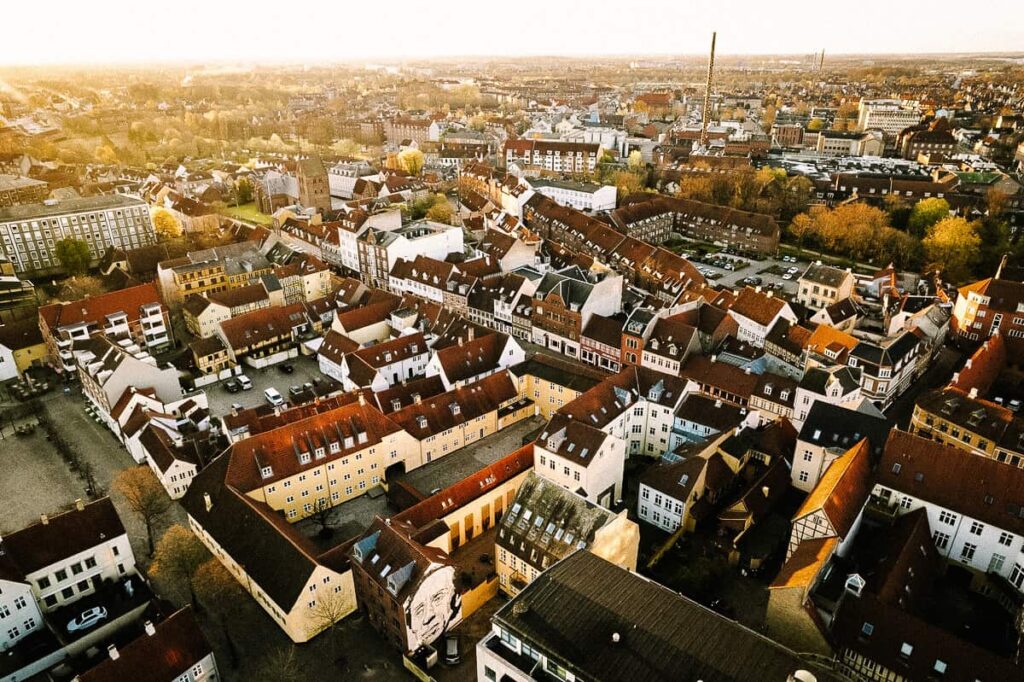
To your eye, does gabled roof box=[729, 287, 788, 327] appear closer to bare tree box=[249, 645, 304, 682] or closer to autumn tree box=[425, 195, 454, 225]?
bare tree box=[249, 645, 304, 682]

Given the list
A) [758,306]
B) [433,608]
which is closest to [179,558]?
[433,608]

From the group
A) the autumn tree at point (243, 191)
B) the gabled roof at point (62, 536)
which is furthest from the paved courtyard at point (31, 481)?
the autumn tree at point (243, 191)

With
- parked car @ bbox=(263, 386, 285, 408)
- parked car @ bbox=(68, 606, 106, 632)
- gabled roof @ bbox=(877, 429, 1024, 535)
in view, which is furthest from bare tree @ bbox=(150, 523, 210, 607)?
gabled roof @ bbox=(877, 429, 1024, 535)

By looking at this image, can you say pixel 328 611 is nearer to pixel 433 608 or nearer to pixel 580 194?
pixel 433 608

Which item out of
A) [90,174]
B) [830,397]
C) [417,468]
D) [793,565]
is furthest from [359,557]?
[90,174]

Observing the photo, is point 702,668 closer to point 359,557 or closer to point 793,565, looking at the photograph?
point 793,565

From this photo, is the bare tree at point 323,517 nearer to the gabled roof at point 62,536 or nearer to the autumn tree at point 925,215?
the gabled roof at point 62,536
